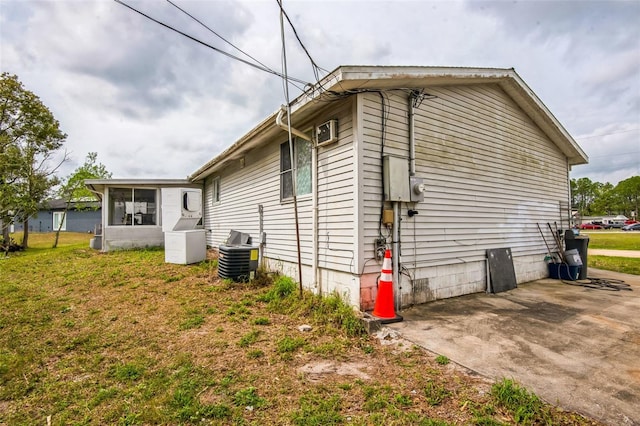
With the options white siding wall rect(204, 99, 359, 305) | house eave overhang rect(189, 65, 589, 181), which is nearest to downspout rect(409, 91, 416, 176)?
house eave overhang rect(189, 65, 589, 181)

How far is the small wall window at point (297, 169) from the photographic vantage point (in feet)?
18.1

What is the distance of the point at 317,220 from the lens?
16.6 ft

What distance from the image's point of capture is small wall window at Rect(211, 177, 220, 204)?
35.3 feet

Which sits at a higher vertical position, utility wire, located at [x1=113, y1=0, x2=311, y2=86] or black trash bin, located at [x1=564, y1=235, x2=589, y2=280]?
utility wire, located at [x1=113, y1=0, x2=311, y2=86]

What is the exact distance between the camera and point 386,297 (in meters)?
4.07

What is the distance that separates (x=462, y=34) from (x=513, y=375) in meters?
5.93

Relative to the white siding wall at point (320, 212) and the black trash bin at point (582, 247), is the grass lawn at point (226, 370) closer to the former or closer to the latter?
the white siding wall at point (320, 212)

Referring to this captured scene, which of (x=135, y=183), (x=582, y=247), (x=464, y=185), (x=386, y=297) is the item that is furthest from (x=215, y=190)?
(x=582, y=247)

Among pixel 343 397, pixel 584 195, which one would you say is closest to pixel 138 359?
pixel 343 397

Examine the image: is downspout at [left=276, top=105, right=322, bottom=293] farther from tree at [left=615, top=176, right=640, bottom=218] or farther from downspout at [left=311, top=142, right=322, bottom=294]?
tree at [left=615, top=176, right=640, bottom=218]

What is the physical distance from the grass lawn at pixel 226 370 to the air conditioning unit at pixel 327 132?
2357 millimetres

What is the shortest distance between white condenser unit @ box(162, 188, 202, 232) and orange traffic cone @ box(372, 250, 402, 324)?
6830 millimetres

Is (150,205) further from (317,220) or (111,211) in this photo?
(317,220)

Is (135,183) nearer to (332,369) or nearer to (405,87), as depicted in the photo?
(405,87)
